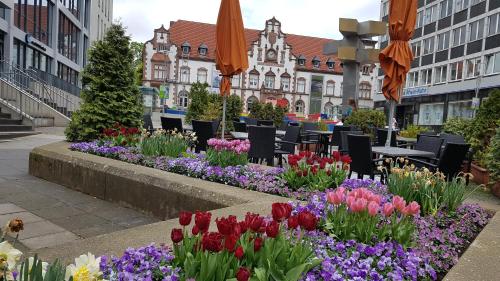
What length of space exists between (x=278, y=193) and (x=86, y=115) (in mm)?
5315

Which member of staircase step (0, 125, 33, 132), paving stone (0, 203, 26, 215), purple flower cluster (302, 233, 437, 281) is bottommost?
paving stone (0, 203, 26, 215)

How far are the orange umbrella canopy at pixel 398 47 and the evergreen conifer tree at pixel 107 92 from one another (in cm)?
499

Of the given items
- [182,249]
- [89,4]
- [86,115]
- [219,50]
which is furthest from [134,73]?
[89,4]

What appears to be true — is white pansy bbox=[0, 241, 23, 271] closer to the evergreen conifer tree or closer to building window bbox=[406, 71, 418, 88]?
the evergreen conifer tree

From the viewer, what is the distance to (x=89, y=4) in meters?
42.0

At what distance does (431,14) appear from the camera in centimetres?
4447

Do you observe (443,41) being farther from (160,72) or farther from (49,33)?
(160,72)

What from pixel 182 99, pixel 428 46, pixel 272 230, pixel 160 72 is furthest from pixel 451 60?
pixel 160 72

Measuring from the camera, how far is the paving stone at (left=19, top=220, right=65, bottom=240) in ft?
13.9

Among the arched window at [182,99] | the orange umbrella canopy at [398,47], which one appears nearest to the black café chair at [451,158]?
the orange umbrella canopy at [398,47]

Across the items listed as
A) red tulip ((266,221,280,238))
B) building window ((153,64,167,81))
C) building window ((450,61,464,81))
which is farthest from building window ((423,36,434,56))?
red tulip ((266,221,280,238))

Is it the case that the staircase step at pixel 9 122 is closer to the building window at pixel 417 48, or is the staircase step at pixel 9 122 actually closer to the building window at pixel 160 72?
the building window at pixel 417 48

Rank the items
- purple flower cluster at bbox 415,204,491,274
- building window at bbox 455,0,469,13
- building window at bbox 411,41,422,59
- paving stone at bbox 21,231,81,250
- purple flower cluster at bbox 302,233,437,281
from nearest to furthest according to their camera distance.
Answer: purple flower cluster at bbox 302,233,437,281 < purple flower cluster at bbox 415,204,491,274 < paving stone at bbox 21,231,81,250 < building window at bbox 455,0,469,13 < building window at bbox 411,41,422,59

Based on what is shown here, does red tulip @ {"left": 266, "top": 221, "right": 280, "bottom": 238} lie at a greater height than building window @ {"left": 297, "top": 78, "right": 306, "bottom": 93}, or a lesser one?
lesser
